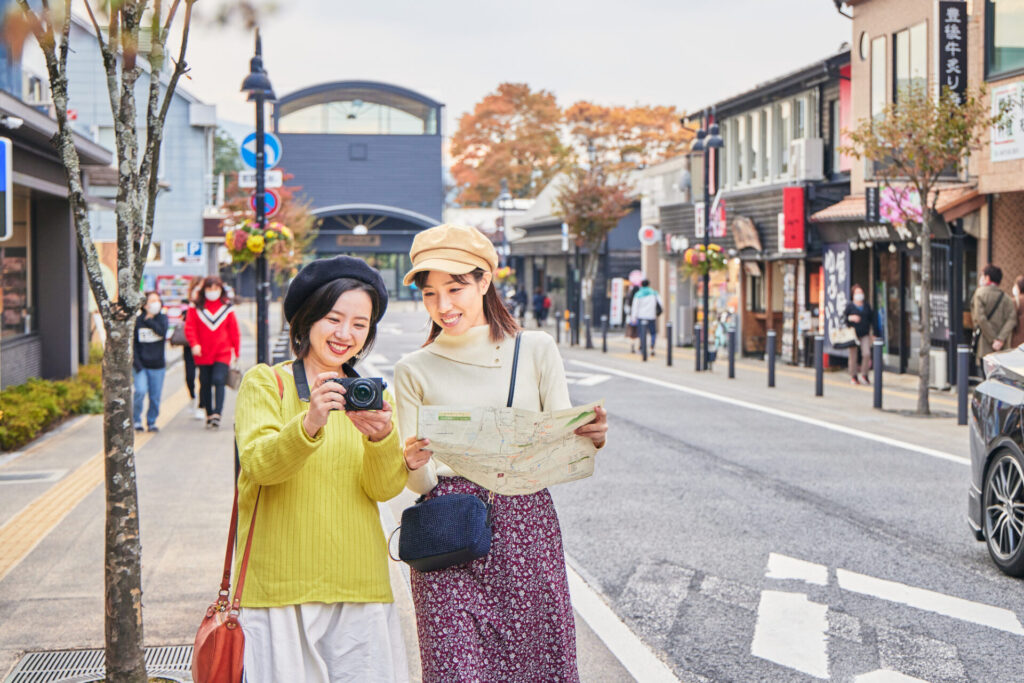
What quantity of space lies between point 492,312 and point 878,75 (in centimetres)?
2173

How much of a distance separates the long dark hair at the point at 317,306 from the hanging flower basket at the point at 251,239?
44.2ft

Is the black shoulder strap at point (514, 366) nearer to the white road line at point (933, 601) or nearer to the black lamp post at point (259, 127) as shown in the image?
the white road line at point (933, 601)

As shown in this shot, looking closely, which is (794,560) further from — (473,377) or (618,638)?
(473,377)

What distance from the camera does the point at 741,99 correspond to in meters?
31.9

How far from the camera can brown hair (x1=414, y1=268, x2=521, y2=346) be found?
382 centimetres

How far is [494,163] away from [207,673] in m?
68.8

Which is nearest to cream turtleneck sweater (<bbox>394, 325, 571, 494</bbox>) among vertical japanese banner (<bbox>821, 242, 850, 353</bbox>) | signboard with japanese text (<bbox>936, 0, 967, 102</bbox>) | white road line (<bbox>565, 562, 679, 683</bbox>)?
white road line (<bbox>565, 562, 679, 683</bbox>)

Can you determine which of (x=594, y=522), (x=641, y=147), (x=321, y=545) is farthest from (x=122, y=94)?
(x=641, y=147)

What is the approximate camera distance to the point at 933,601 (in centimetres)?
695

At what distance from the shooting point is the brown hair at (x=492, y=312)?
382 cm

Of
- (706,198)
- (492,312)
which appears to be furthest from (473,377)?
(706,198)

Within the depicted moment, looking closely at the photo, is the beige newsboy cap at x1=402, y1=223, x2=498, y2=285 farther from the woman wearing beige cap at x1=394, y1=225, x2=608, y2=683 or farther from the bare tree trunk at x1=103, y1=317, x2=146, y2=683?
the bare tree trunk at x1=103, y1=317, x2=146, y2=683

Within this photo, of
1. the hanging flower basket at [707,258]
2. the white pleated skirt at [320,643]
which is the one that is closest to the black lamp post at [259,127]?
the white pleated skirt at [320,643]

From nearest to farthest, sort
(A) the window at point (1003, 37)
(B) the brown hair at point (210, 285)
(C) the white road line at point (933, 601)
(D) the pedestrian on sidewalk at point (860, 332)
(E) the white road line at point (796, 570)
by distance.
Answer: (C) the white road line at point (933, 601) → (E) the white road line at point (796, 570) → (B) the brown hair at point (210, 285) → (A) the window at point (1003, 37) → (D) the pedestrian on sidewalk at point (860, 332)
